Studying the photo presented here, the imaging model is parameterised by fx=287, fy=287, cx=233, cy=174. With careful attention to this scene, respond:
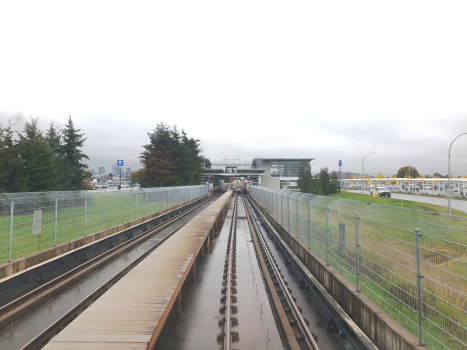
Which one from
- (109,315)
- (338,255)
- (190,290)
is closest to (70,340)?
(109,315)

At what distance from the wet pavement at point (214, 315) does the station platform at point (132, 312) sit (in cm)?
61

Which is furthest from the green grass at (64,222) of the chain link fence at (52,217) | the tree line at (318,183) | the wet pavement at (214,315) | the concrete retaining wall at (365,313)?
the tree line at (318,183)

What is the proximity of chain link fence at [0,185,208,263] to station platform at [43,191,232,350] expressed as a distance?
3.56 meters

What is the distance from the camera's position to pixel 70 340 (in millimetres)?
3900

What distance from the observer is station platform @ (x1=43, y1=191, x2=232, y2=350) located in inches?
152

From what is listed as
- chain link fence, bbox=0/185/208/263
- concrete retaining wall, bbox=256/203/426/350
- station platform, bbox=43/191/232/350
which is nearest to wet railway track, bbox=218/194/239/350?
station platform, bbox=43/191/232/350

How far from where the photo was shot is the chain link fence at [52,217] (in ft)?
24.8

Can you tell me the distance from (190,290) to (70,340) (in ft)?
13.4

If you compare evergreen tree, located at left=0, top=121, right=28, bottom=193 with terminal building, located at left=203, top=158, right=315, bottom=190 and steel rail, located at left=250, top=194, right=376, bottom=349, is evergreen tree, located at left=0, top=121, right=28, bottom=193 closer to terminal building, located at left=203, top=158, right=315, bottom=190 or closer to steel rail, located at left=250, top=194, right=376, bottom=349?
steel rail, located at left=250, top=194, right=376, bottom=349

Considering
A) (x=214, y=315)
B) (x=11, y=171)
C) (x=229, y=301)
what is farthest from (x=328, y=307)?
(x=11, y=171)

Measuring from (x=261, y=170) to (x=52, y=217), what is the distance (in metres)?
71.2

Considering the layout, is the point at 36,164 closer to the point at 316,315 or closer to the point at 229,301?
the point at 229,301

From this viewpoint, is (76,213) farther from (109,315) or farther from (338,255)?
(338,255)

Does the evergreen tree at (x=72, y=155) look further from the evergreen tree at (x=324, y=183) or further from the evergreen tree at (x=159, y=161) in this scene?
the evergreen tree at (x=324, y=183)
